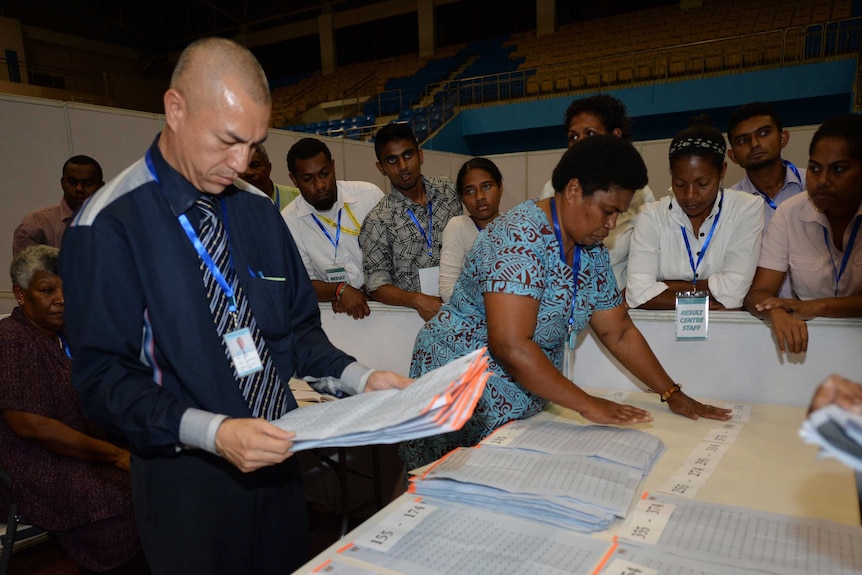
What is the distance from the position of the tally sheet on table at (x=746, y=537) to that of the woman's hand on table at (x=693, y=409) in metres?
0.54

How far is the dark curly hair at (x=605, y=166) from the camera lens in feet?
4.42

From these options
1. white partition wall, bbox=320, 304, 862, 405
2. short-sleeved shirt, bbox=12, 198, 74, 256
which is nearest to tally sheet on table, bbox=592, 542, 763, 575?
white partition wall, bbox=320, 304, 862, 405

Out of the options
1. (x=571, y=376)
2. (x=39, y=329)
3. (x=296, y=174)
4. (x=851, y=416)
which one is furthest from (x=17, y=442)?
(x=851, y=416)

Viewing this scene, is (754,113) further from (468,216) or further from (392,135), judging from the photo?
(392,135)

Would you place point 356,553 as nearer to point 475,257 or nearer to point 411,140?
point 475,257

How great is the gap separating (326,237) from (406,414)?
2218 mm

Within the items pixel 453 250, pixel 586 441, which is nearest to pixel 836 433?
pixel 586 441

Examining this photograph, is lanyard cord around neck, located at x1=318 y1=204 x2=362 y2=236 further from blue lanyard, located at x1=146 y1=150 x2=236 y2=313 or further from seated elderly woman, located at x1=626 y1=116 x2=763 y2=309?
blue lanyard, located at x1=146 y1=150 x2=236 y2=313

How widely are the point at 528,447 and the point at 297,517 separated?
0.58m

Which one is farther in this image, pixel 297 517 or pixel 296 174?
pixel 296 174

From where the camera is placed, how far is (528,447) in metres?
1.31

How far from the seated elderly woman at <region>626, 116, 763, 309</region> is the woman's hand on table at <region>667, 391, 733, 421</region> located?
0.55m

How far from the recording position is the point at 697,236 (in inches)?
82.4

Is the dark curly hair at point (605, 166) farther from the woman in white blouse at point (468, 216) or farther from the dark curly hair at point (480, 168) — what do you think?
the dark curly hair at point (480, 168)
